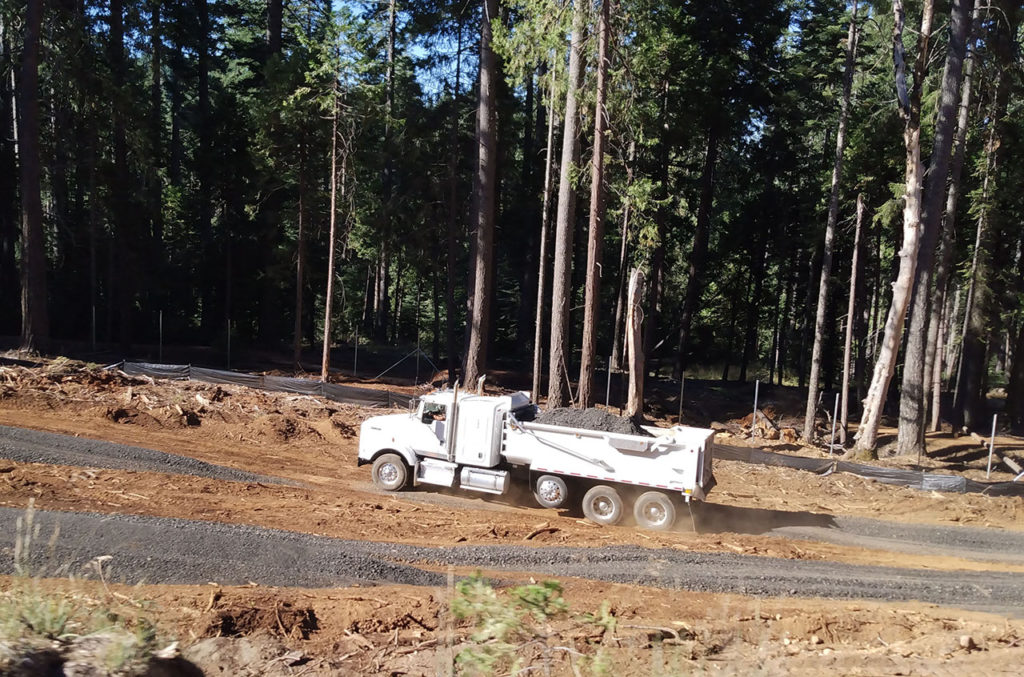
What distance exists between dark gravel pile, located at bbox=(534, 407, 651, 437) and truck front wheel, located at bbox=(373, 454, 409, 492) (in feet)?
10.1

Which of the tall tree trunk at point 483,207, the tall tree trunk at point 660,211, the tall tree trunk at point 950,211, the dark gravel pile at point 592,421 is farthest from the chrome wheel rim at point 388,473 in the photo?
the tall tree trunk at point 950,211

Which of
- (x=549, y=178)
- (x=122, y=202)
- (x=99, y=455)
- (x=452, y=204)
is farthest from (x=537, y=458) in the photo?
(x=122, y=202)

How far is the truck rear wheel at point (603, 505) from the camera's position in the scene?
555 inches

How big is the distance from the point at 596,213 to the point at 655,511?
8.37m

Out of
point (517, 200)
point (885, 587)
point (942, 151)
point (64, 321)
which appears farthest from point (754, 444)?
point (64, 321)

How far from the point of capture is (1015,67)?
74.0ft

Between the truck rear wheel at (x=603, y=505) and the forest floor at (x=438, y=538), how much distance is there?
355mm

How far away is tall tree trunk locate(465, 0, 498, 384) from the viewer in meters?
25.2

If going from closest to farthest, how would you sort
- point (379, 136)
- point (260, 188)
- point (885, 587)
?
point (885, 587)
point (260, 188)
point (379, 136)

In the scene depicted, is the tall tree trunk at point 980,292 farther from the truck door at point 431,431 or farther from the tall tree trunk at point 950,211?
the truck door at point 431,431

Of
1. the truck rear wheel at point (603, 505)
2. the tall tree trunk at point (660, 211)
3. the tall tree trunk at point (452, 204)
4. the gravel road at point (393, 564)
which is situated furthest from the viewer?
the tall tree trunk at point (452, 204)

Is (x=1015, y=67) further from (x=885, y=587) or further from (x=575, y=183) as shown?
(x=885, y=587)

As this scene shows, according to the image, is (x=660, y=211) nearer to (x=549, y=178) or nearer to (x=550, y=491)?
(x=549, y=178)

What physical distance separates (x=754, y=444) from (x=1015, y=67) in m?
13.9
